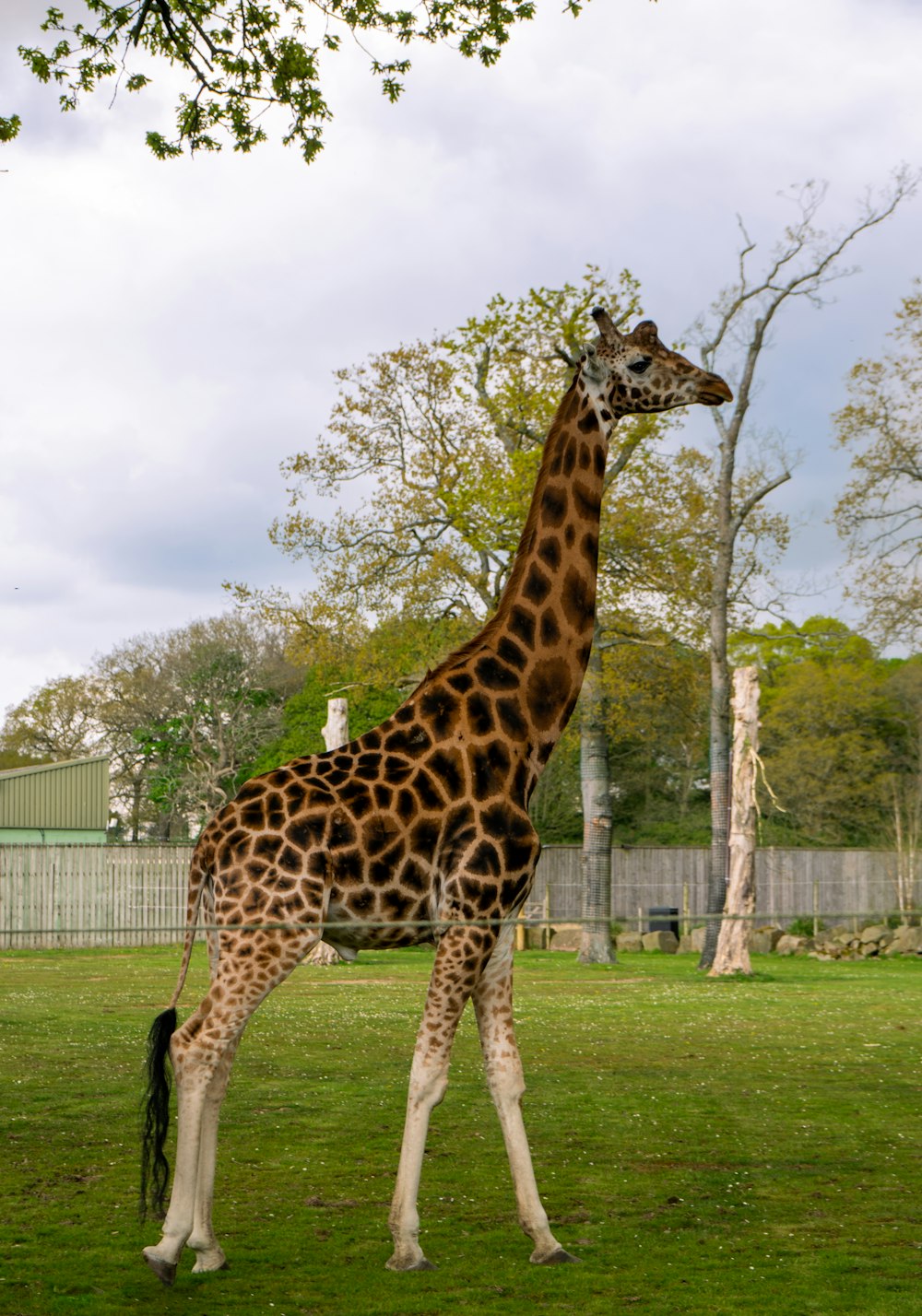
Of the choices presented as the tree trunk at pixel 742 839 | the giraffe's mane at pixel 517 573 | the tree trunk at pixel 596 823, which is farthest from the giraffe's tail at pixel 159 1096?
the tree trunk at pixel 596 823

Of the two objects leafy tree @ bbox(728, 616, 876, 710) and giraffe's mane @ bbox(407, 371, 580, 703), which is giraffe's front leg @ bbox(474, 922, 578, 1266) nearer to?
giraffe's mane @ bbox(407, 371, 580, 703)

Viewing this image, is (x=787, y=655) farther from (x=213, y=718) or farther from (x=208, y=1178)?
(x=208, y=1178)

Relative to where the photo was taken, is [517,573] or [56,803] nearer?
[517,573]

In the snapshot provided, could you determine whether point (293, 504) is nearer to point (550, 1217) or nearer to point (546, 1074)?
point (546, 1074)

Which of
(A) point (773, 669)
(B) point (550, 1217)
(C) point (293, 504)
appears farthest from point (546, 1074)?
(A) point (773, 669)

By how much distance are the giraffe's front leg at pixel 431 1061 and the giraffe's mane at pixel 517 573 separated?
42.2 inches

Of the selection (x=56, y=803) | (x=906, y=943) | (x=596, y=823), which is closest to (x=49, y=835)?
(x=56, y=803)

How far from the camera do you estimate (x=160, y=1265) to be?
4.89m

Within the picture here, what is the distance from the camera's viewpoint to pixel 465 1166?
7.23 meters

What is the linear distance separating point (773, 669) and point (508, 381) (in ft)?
56.8

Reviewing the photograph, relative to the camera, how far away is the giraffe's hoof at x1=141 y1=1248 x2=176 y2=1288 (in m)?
4.89

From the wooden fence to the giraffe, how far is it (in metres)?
18.7

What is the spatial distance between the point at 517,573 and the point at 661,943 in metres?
22.6

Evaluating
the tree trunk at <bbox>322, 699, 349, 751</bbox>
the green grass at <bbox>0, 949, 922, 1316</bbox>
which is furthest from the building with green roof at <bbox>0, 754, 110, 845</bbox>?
the green grass at <bbox>0, 949, 922, 1316</bbox>
